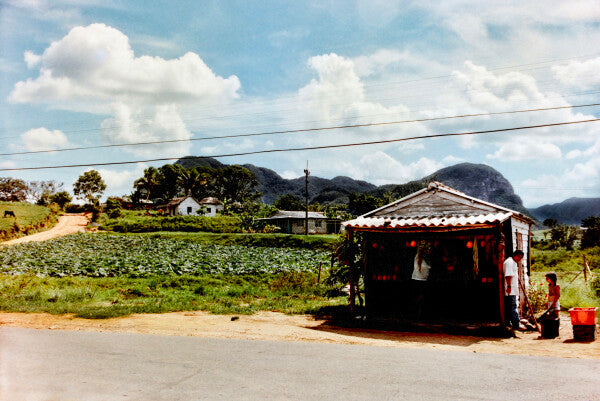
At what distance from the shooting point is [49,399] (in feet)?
19.7

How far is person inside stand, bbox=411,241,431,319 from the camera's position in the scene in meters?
13.0

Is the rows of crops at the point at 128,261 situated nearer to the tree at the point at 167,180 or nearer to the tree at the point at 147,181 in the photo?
the tree at the point at 147,181

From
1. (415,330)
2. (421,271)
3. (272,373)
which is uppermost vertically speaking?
(421,271)

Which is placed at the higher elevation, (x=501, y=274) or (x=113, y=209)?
(x=113, y=209)

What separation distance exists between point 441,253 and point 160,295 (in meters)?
12.3

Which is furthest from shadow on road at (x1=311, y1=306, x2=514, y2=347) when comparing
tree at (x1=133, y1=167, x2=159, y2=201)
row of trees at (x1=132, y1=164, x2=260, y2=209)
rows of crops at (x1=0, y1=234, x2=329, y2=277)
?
tree at (x1=133, y1=167, x2=159, y2=201)

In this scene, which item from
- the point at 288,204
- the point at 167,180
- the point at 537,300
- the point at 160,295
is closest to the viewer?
the point at 537,300

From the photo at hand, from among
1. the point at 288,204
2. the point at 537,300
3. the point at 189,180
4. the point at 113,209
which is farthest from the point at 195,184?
the point at 537,300

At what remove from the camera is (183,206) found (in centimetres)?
8106

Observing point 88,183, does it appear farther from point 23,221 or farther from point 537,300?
point 537,300

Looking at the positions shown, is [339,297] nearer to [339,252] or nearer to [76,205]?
[339,252]

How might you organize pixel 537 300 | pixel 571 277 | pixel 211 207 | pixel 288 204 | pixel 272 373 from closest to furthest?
pixel 272 373, pixel 537 300, pixel 571 277, pixel 211 207, pixel 288 204

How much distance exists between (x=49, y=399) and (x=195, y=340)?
4584 millimetres

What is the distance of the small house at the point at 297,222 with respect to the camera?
225 feet
